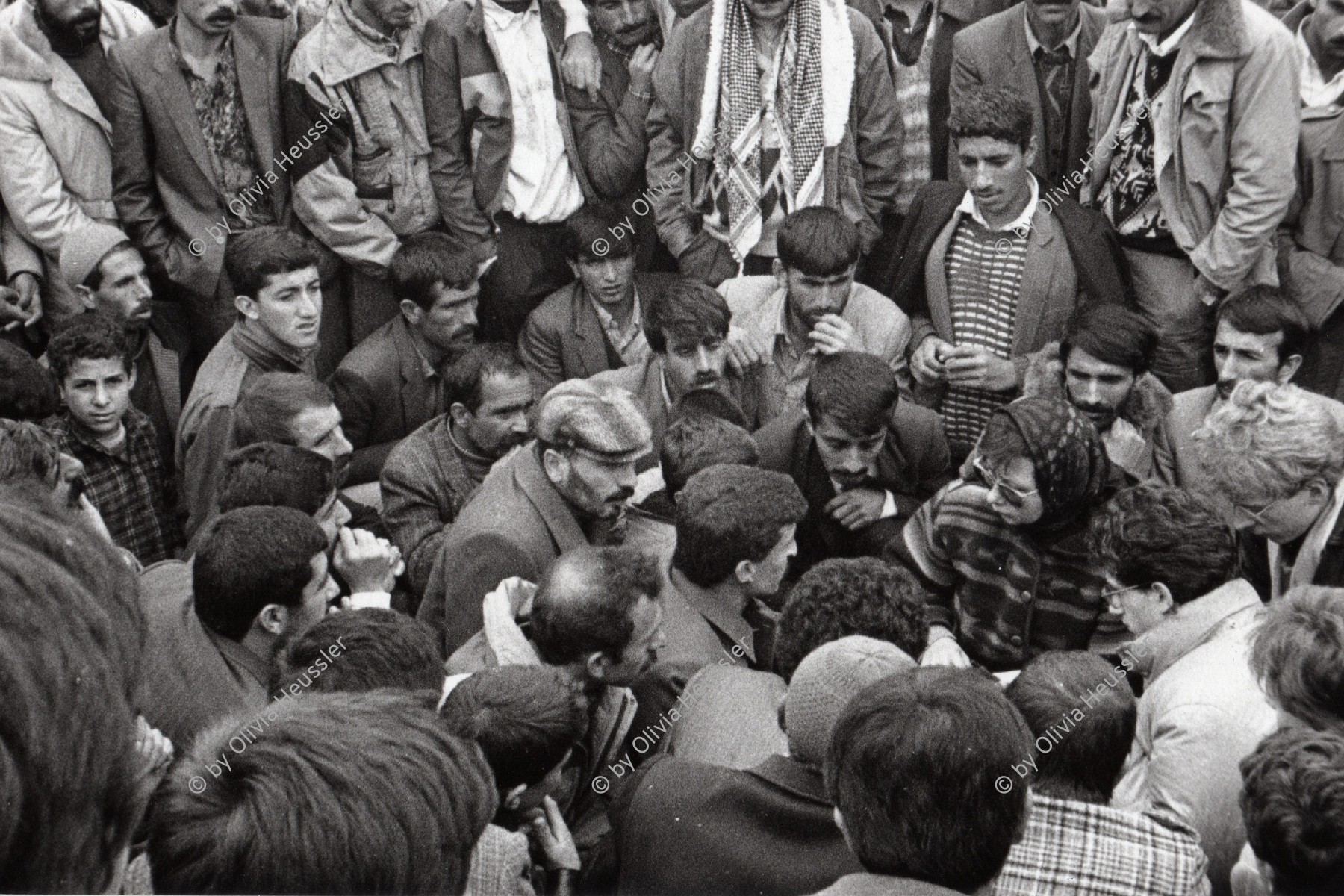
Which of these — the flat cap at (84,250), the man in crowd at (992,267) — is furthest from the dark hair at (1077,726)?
the flat cap at (84,250)

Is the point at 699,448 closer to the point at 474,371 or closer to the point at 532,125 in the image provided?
the point at 474,371

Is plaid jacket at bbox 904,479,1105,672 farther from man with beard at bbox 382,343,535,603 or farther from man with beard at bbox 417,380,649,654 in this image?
man with beard at bbox 382,343,535,603

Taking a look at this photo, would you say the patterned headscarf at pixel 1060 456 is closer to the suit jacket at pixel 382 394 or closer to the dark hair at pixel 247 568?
the dark hair at pixel 247 568

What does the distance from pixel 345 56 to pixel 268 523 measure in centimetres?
252

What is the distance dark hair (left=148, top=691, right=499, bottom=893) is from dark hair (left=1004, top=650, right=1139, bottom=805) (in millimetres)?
1328

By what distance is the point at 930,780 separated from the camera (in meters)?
2.16

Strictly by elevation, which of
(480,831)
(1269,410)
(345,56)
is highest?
(480,831)

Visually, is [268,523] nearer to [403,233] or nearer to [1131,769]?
[1131,769]

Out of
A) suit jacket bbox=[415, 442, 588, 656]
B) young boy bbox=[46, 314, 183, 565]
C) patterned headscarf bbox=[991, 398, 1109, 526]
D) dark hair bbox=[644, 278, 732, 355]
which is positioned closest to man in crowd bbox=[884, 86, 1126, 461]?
dark hair bbox=[644, 278, 732, 355]

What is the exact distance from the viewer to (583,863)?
10.7 feet

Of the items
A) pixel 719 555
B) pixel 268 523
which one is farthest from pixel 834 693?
pixel 268 523

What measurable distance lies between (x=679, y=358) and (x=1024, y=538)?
1.45m

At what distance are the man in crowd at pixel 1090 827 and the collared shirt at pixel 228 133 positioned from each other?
3807mm

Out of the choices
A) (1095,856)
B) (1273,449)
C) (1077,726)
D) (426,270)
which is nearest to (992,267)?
(1273,449)
